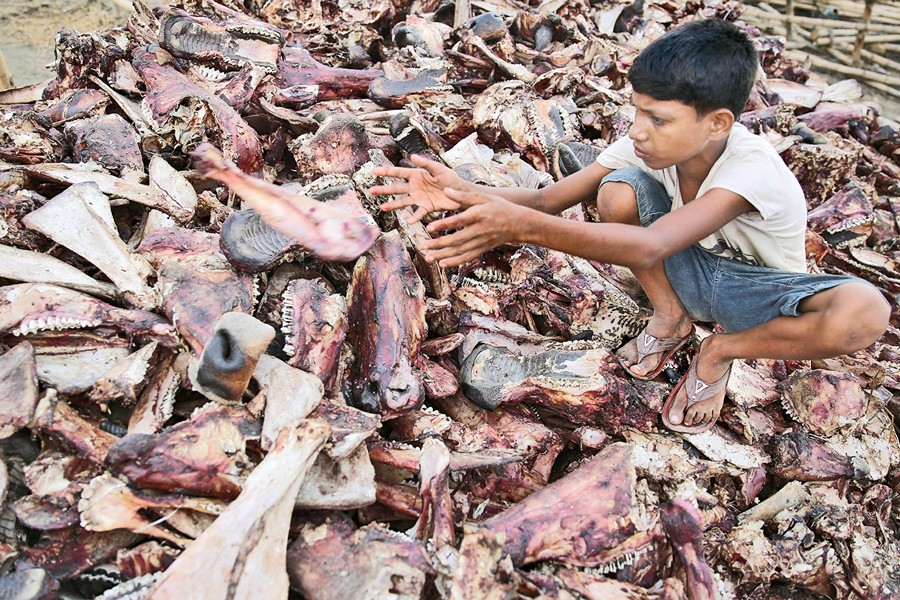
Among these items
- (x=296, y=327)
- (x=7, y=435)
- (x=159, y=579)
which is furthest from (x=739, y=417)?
(x=7, y=435)

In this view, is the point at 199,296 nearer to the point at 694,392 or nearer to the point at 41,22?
the point at 694,392

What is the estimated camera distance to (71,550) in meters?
1.37

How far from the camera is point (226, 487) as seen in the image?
4.63 feet

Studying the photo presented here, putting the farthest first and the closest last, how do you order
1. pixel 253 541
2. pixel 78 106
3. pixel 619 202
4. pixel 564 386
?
pixel 78 106 → pixel 619 202 → pixel 564 386 → pixel 253 541

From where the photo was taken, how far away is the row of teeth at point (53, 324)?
5.41 feet

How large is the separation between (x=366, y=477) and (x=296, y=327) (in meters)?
0.48

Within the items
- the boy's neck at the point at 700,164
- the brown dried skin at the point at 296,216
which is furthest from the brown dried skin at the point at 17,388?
the boy's neck at the point at 700,164

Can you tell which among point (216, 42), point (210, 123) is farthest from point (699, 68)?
point (216, 42)

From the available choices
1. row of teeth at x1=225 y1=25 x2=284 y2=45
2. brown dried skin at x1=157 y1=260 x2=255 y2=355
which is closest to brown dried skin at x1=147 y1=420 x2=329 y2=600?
brown dried skin at x1=157 y1=260 x2=255 y2=355

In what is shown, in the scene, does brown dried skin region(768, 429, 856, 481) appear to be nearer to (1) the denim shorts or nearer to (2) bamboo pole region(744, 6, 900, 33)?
(1) the denim shorts

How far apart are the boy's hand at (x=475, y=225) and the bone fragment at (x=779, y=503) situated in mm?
1194

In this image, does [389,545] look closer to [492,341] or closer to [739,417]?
[492,341]

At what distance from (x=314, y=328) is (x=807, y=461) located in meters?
1.64

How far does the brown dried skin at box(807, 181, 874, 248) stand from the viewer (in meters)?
2.99
